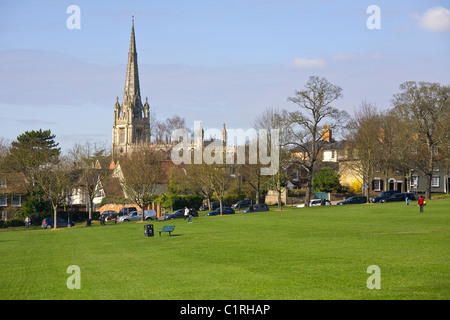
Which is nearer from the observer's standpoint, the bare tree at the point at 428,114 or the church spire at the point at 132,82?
the bare tree at the point at 428,114

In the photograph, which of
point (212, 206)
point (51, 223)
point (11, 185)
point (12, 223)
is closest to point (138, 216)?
point (51, 223)

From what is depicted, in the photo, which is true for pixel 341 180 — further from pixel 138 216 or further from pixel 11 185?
pixel 11 185

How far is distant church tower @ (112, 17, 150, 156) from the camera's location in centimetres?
16975

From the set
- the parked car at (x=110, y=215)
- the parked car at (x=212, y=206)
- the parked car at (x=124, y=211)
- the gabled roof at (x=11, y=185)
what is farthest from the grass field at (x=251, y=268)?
the parked car at (x=212, y=206)

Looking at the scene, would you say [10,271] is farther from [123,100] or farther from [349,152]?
[123,100]

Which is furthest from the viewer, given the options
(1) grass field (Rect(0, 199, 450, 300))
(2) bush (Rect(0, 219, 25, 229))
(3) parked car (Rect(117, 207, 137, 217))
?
(3) parked car (Rect(117, 207, 137, 217))

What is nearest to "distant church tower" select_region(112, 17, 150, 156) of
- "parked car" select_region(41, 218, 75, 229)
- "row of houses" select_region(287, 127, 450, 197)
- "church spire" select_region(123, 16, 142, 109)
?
"church spire" select_region(123, 16, 142, 109)

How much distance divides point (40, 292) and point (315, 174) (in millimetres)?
75139

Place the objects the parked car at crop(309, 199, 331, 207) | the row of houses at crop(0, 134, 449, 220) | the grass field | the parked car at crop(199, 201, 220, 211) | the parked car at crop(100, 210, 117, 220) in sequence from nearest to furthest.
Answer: the grass field, the parked car at crop(309, 199, 331, 207), the row of houses at crop(0, 134, 449, 220), the parked car at crop(100, 210, 117, 220), the parked car at crop(199, 201, 220, 211)

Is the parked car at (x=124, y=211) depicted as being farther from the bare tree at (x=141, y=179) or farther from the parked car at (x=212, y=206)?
the parked car at (x=212, y=206)

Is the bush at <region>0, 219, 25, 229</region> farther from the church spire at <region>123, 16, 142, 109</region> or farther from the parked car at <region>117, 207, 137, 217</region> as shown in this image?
the church spire at <region>123, 16, 142, 109</region>

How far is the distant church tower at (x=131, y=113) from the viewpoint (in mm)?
169750

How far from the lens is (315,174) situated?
294ft
